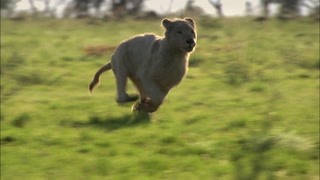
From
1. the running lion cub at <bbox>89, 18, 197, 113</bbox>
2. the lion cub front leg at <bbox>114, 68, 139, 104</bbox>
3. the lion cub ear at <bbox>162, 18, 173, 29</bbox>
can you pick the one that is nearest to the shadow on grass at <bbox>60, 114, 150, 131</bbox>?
the running lion cub at <bbox>89, 18, 197, 113</bbox>

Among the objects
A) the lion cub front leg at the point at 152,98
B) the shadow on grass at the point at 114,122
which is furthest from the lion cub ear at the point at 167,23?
the shadow on grass at the point at 114,122

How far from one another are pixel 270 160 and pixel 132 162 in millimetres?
1493

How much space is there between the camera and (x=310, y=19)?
3441cm

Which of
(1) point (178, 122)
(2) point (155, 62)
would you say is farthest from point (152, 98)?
(1) point (178, 122)

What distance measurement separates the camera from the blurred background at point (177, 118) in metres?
7.79

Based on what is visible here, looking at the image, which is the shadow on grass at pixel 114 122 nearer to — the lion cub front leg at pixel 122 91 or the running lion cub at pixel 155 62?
the running lion cub at pixel 155 62

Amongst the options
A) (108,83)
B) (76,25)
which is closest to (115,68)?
(108,83)

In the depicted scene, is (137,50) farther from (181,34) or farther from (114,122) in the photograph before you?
(181,34)

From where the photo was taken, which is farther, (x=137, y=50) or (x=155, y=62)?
(x=137, y=50)

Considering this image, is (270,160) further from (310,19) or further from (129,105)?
(310,19)

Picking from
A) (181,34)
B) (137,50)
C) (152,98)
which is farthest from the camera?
(137,50)

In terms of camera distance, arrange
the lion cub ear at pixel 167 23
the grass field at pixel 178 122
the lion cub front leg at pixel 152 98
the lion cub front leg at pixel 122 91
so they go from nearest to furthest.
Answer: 1. the grass field at pixel 178 122
2. the lion cub ear at pixel 167 23
3. the lion cub front leg at pixel 152 98
4. the lion cub front leg at pixel 122 91

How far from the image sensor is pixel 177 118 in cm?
1105

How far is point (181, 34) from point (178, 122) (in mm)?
1733
